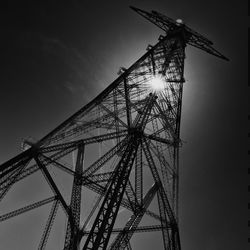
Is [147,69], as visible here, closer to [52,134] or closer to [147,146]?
[147,146]

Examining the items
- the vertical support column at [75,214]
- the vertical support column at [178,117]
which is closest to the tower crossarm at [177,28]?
the vertical support column at [178,117]

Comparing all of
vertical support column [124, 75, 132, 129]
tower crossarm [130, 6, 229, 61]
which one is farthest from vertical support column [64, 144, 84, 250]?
tower crossarm [130, 6, 229, 61]

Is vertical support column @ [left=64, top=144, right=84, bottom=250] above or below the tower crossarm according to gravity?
below

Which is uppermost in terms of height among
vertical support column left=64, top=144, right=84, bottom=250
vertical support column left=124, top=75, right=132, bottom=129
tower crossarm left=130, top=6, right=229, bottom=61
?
tower crossarm left=130, top=6, right=229, bottom=61

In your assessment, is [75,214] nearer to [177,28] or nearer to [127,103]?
[127,103]

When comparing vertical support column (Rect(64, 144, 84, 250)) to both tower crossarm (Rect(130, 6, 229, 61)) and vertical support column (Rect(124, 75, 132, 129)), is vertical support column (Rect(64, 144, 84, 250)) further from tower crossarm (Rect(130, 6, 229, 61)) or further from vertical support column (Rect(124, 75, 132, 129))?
tower crossarm (Rect(130, 6, 229, 61))

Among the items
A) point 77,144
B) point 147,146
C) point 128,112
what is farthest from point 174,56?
point 77,144

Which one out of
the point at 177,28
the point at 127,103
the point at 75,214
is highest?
the point at 177,28

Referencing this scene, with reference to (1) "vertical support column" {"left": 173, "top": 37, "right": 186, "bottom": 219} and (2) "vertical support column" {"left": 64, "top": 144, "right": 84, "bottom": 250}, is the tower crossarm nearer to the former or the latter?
(1) "vertical support column" {"left": 173, "top": 37, "right": 186, "bottom": 219}

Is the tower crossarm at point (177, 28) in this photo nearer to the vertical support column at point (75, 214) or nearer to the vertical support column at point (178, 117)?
the vertical support column at point (178, 117)

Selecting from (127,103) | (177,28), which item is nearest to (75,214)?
(127,103)

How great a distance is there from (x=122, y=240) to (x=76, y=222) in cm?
276

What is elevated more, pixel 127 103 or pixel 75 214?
pixel 127 103

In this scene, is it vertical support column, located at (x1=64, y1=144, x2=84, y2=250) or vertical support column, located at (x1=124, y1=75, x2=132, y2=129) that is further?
vertical support column, located at (x1=124, y1=75, x2=132, y2=129)
